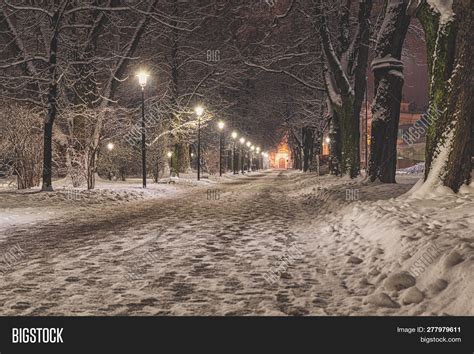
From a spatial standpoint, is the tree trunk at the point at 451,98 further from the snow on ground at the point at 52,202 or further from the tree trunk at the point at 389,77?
the snow on ground at the point at 52,202

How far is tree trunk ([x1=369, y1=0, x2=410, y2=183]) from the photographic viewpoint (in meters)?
14.0

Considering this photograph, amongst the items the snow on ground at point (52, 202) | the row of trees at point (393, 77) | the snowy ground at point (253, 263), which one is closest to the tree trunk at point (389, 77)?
the row of trees at point (393, 77)

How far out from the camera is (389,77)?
1420cm

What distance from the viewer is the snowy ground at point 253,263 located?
4.51 metres

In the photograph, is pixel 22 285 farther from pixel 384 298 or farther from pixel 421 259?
pixel 421 259

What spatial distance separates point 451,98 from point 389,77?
654 centimetres

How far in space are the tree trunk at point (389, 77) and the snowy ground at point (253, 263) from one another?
315cm

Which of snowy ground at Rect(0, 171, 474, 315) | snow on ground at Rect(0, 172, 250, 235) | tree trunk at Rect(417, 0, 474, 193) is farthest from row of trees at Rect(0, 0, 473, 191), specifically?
snowy ground at Rect(0, 171, 474, 315)

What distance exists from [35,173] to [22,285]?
51.3 feet

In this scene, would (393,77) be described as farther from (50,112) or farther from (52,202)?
(50,112)

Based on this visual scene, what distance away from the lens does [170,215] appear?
13.0 meters

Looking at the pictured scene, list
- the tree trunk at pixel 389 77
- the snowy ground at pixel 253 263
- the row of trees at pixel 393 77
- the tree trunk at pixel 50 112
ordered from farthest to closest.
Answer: the tree trunk at pixel 50 112 → the tree trunk at pixel 389 77 → the row of trees at pixel 393 77 → the snowy ground at pixel 253 263

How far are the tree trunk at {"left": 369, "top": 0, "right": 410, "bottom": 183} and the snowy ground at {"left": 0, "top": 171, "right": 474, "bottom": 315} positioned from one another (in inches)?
124


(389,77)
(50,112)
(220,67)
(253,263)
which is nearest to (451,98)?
(253,263)
